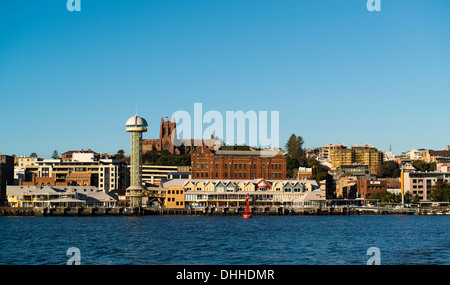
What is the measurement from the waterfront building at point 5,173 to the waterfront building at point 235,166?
2093 inches

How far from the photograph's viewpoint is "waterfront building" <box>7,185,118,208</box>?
12281 centimetres

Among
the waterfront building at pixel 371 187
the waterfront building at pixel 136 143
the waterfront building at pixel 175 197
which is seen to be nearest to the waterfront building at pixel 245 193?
the waterfront building at pixel 175 197

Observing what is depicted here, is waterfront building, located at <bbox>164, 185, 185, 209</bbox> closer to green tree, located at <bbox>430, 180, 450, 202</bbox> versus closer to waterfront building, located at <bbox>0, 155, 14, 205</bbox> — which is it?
waterfront building, located at <bbox>0, 155, 14, 205</bbox>

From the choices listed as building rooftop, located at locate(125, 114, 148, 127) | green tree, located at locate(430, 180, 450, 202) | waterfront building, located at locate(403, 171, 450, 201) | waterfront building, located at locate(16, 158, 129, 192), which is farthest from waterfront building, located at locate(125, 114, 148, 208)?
waterfront building, located at locate(403, 171, 450, 201)

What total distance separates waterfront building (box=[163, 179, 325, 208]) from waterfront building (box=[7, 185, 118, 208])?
16.3 meters

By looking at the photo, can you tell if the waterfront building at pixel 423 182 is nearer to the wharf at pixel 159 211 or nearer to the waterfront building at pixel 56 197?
the wharf at pixel 159 211

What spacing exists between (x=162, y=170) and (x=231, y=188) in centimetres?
6727

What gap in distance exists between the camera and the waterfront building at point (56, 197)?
123 metres

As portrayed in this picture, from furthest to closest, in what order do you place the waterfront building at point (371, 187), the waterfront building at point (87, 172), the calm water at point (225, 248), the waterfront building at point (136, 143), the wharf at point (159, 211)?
the waterfront building at point (87, 172), the waterfront building at point (371, 187), the waterfront building at point (136, 143), the wharf at point (159, 211), the calm water at point (225, 248)

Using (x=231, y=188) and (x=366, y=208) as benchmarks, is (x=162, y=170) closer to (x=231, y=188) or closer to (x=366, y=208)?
(x=231, y=188)

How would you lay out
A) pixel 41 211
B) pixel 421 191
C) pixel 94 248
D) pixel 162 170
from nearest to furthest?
pixel 94 248 < pixel 41 211 < pixel 421 191 < pixel 162 170

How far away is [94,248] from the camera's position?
150 ft
